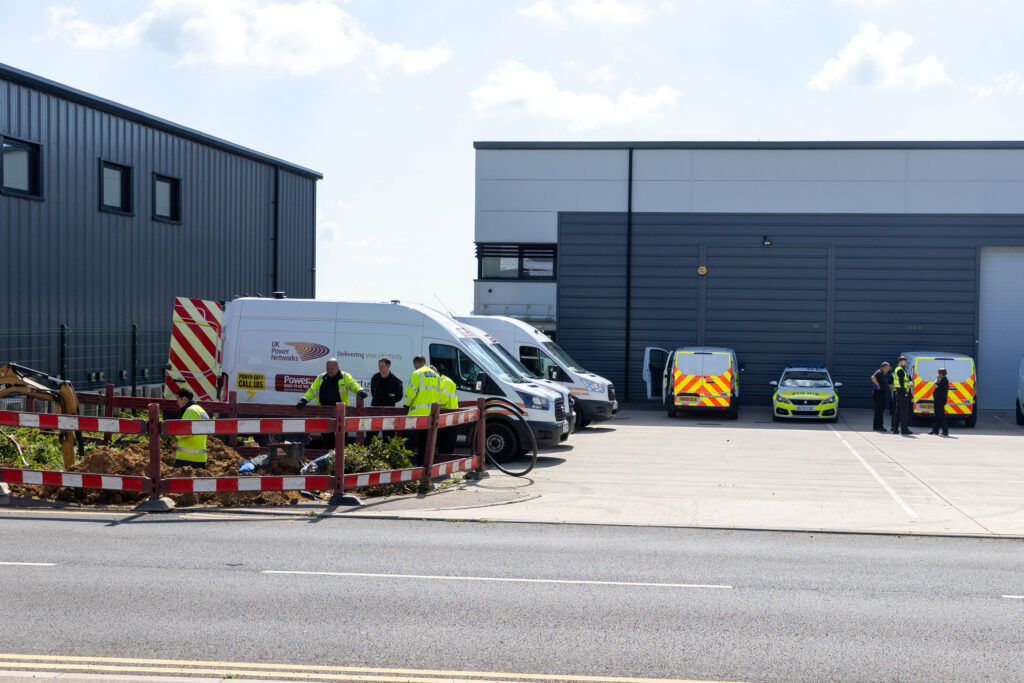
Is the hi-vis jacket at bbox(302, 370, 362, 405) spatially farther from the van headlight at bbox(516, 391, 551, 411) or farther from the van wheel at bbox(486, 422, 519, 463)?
the van headlight at bbox(516, 391, 551, 411)

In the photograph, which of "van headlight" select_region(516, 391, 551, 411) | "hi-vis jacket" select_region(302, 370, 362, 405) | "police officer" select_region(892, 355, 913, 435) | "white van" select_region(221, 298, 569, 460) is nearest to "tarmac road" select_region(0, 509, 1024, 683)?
"hi-vis jacket" select_region(302, 370, 362, 405)

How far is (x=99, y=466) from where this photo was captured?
1266 cm

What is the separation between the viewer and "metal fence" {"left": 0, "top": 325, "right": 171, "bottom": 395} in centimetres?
1986

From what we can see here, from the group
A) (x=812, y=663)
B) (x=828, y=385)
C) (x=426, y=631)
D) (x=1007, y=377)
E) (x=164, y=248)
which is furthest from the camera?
(x=1007, y=377)

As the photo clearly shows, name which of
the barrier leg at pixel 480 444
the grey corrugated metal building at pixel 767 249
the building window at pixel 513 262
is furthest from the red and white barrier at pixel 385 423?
the building window at pixel 513 262

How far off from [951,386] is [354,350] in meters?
16.6

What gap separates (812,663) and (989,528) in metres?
6.51

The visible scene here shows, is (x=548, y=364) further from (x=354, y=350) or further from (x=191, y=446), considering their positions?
(x=191, y=446)

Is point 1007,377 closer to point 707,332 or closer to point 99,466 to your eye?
point 707,332

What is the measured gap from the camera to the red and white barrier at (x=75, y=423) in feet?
38.9

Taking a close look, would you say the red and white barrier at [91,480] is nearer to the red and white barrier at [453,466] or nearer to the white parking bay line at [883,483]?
the red and white barrier at [453,466]

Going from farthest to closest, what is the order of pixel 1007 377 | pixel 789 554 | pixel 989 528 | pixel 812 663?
pixel 1007 377 < pixel 989 528 < pixel 789 554 < pixel 812 663

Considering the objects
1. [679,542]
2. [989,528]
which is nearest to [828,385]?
[989,528]

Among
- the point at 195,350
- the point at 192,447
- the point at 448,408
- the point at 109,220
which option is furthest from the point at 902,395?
the point at 109,220
